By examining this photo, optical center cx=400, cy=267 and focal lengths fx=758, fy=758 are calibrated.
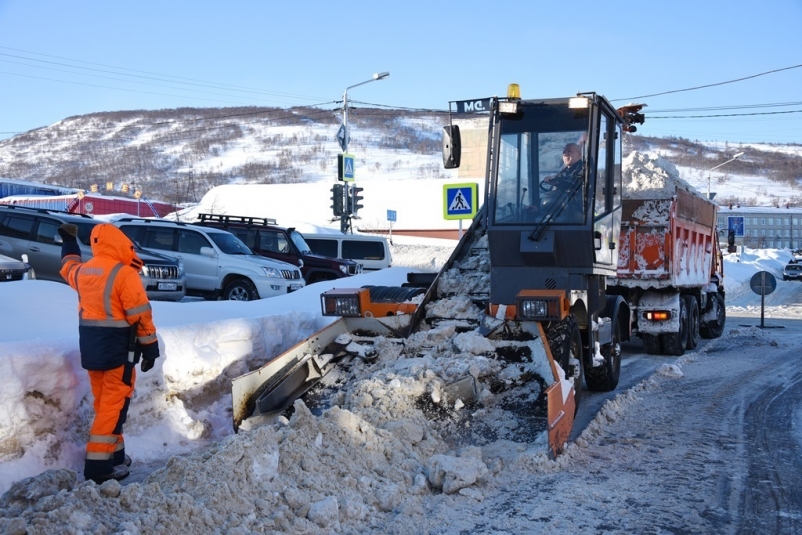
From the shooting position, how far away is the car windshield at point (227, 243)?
15.1m

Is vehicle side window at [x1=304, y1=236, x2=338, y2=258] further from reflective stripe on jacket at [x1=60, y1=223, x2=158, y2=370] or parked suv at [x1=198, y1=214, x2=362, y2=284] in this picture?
reflective stripe on jacket at [x1=60, y1=223, x2=158, y2=370]

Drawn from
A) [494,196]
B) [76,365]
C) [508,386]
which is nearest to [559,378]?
[508,386]

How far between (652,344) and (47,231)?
10.2 metres

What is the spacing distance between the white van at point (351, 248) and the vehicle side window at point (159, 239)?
8625mm

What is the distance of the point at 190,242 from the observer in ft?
49.4

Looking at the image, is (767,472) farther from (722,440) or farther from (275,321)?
(275,321)

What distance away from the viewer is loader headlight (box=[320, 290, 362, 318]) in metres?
7.13

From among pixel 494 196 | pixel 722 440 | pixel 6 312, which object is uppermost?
pixel 494 196

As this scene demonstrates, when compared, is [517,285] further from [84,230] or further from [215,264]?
[84,230]

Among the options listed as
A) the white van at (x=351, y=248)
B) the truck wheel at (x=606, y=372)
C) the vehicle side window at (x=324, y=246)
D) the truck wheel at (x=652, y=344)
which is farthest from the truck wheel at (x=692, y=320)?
the vehicle side window at (x=324, y=246)

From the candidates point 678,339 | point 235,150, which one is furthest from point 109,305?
point 235,150

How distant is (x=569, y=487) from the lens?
16.5 feet

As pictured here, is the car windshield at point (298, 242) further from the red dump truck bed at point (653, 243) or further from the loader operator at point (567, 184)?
the loader operator at point (567, 184)

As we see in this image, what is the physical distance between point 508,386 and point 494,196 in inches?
83.0
